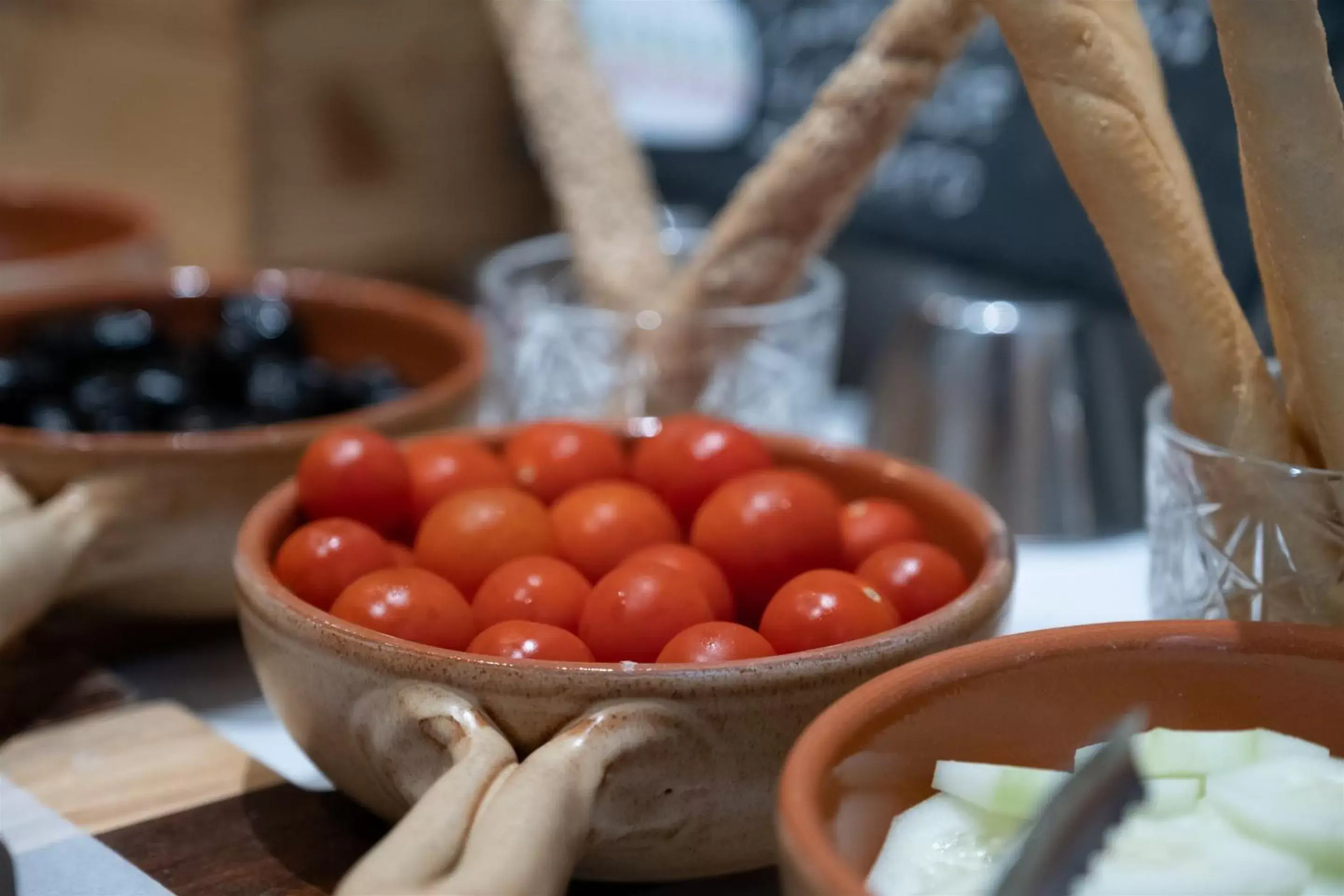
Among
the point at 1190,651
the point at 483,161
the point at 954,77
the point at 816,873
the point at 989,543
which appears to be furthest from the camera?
the point at 483,161

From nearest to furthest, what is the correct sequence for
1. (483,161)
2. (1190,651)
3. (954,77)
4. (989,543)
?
(1190,651) < (989,543) < (954,77) < (483,161)

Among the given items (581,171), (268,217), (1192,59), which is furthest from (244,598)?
(268,217)

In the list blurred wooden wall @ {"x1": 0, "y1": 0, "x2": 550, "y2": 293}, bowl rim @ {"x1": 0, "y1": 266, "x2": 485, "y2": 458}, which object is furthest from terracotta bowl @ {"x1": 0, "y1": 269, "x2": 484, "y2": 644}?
blurred wooden wall @ {"x1": 0, "y1": 0, "x2": 550, "y2": 293}

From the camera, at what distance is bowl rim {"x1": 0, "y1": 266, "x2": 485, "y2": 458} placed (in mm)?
649

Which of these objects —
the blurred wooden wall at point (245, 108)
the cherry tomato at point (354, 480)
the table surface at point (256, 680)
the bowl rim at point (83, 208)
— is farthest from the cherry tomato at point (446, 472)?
the blurred wooden wall at point (245, 108)

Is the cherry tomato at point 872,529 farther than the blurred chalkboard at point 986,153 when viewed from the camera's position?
No

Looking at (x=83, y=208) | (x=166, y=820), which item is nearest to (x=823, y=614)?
(x=166, y=820)

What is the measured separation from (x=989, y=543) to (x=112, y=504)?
382 millimetres

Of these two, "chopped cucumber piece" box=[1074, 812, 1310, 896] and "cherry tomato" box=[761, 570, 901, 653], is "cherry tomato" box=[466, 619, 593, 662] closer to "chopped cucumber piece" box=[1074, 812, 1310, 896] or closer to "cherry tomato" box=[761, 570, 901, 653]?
"cherry tomato" box=[761, 570, 901, 653]

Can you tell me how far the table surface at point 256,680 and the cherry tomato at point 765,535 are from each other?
0.08 meters

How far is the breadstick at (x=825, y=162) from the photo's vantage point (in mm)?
662

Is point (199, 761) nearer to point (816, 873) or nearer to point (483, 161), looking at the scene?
point (816, 873)

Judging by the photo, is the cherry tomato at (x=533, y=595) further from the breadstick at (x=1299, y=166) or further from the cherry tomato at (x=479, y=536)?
the breadstick at (x=1299, y=166)

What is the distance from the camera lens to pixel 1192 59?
912 millimetres
